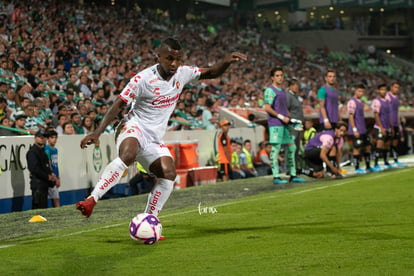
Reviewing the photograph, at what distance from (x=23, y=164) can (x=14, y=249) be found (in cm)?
650

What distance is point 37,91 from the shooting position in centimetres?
1745

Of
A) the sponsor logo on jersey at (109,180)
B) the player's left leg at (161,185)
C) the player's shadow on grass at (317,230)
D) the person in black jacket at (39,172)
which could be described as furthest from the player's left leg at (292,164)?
the sponsor logo on jersey at (109,180)

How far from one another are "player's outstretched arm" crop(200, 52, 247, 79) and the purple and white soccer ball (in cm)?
191

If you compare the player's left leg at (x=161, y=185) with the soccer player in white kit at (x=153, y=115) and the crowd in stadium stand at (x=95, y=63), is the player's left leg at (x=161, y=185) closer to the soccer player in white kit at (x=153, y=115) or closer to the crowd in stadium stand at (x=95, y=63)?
the soccer player in white kit at (x=153, y=115)

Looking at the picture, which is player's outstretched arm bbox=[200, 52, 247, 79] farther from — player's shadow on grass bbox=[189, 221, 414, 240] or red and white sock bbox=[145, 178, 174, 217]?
player's shadow on grass bbox=[189, 221, 414, 240]

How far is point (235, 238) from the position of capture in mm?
7336

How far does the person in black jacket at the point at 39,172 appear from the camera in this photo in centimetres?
1300

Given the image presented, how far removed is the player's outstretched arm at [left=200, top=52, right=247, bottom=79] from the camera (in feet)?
26.6

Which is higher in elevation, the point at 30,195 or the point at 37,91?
the point at 37,91

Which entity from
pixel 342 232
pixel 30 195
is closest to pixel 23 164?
pixel 30 195

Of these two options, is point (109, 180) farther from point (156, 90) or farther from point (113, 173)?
point (156, 90)

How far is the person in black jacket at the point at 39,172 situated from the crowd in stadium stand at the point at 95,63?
1.05 metres

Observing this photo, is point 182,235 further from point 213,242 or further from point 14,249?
point 14,249

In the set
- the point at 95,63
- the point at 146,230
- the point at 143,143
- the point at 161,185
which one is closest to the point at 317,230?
the point at 161,185
